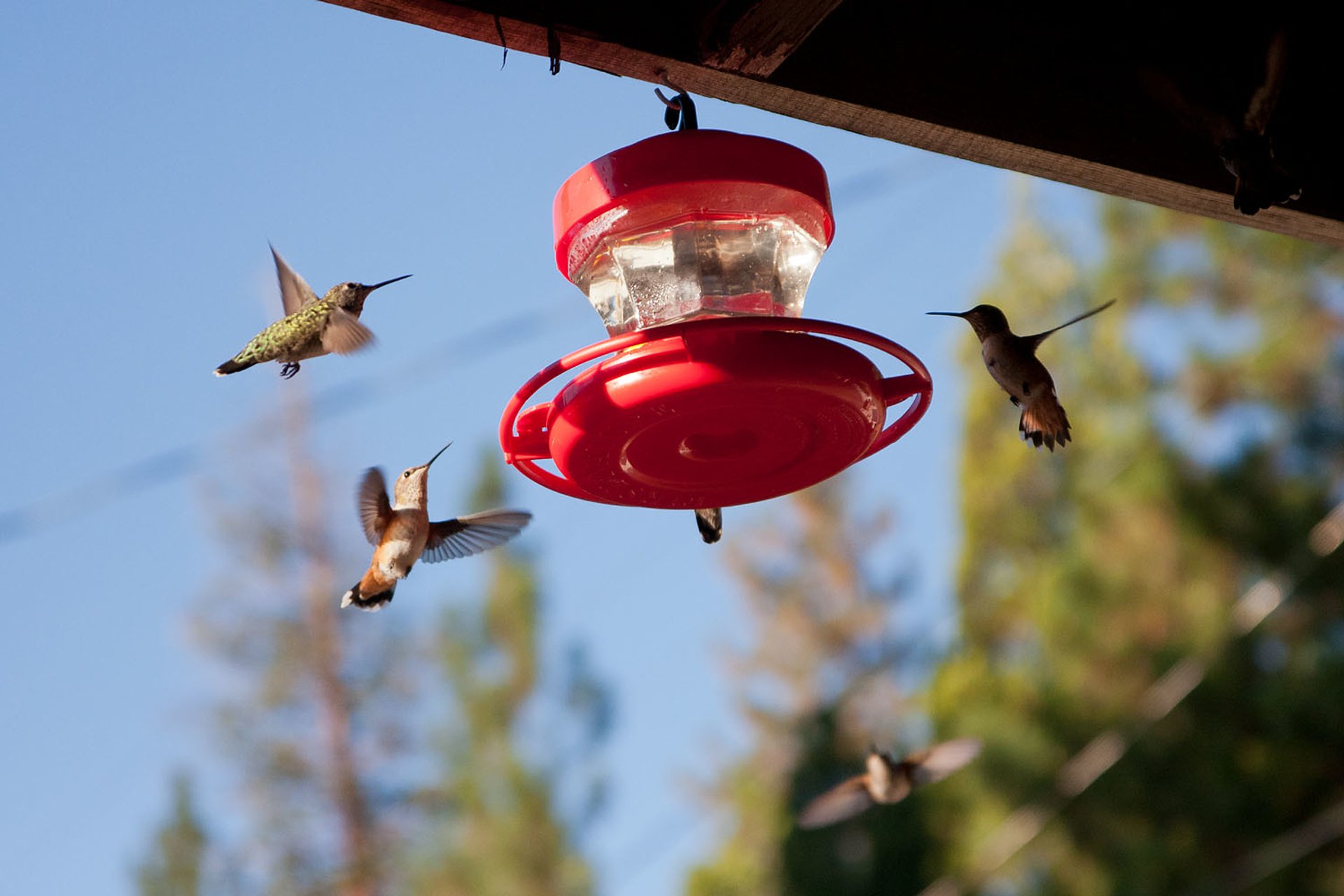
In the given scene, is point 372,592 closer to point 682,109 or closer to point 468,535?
point 468,535

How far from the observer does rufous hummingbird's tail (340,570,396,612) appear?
11.1 feet

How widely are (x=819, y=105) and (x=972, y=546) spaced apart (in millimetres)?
13777

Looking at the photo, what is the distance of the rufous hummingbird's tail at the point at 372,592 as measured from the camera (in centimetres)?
337

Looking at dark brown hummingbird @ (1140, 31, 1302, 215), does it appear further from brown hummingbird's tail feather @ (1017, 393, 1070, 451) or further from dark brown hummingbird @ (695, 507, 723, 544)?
dark brown hummingbird @ (695, 507, 723, 544)

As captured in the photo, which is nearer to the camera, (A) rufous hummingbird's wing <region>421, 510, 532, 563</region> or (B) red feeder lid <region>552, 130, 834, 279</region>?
(B) red feeder lid <region>552, 130, 834, 279</region>

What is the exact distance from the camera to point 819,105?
1905 mm

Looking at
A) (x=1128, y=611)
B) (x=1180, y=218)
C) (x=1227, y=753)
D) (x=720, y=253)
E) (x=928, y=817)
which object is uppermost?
(x=720, y=253)

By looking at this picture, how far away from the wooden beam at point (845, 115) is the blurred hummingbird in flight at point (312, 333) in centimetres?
108

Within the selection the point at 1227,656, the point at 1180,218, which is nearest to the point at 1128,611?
the point at 1227,656

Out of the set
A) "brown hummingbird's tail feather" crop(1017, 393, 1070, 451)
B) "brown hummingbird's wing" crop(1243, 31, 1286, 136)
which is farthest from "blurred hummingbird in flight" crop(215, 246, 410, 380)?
"brown hummingbird's wing" crop(1243, 31, 1286, 136)

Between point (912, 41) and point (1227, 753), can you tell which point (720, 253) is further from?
point (1227, 753)

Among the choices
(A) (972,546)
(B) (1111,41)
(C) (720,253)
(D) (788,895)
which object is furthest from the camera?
(A) (972,546)

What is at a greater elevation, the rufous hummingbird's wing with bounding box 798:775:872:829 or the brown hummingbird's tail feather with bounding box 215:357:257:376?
the brown hummingbird's tail feather with bounding box 215:357:257:376

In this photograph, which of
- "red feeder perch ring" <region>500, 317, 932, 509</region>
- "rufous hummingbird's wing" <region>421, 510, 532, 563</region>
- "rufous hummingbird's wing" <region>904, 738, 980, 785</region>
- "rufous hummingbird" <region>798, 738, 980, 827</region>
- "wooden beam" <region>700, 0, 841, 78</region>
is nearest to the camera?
"wooden beam" <region>700, 0, 841, 78</region>
